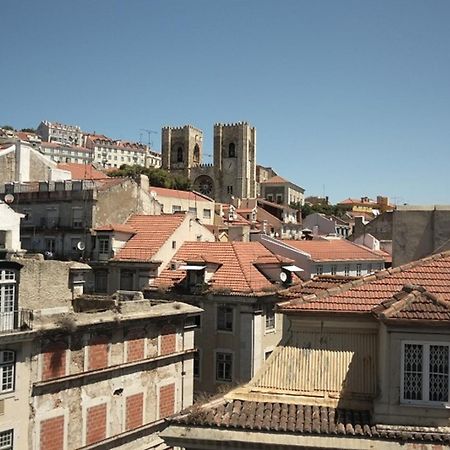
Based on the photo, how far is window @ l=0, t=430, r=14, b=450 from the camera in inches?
718

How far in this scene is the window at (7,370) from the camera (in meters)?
18.2

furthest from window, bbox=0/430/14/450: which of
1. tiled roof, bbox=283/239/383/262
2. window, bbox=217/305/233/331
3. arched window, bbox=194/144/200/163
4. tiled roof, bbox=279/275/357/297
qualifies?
arched window, bbox=194/144/200/163

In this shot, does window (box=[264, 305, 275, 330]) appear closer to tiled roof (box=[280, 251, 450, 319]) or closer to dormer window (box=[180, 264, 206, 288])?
dormer window (box=[180, 264, 206, 288])

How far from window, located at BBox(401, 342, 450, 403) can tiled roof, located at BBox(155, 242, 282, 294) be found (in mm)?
20041

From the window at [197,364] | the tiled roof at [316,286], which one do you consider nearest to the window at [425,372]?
the tiled roof at [316,286]

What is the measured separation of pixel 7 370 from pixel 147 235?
1628 cm

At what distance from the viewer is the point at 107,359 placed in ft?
72.1

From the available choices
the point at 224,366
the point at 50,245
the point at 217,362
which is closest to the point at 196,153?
the point at 50,245

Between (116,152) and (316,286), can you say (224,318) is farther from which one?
(116,152)

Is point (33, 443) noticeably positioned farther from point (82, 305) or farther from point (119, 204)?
point (119, 204)

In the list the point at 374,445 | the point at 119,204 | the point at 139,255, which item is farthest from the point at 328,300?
the point at 119,204

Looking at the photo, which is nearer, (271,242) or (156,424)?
(156,424)

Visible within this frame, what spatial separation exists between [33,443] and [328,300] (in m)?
12.8

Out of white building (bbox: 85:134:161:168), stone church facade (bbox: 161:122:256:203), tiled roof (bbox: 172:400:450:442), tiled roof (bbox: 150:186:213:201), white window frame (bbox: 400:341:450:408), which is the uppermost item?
white building (bbox: 85:134:161:168)
